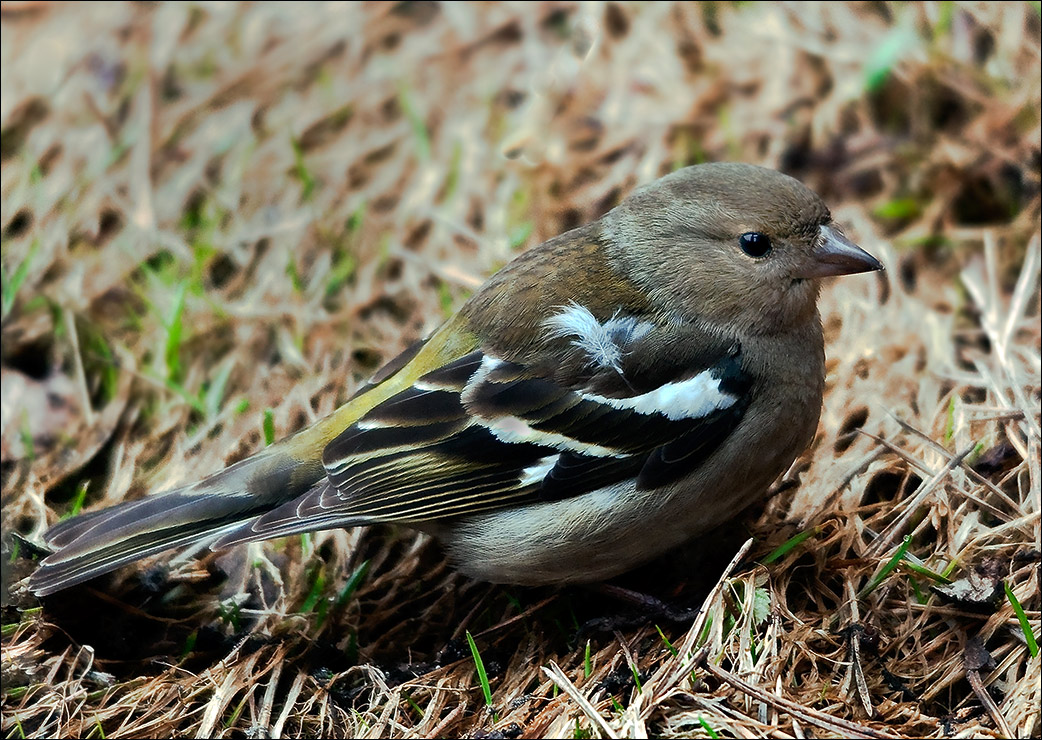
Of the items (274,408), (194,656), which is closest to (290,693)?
(194,656)

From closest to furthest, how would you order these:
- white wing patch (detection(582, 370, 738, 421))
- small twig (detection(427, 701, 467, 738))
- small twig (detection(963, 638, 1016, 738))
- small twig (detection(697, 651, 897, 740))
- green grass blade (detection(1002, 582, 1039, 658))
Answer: small twig (detection(697, 651, 897, 740)), small twig (detection(963, 638, 1016, 738)), green grass blade (detection(1002, 582, 1039, 658)), small twig (detection(427, 701, 467, 738)), white wing patch (detection(582, 370, 738, 421))

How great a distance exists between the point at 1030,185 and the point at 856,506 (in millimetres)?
2113

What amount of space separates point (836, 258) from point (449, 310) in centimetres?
192

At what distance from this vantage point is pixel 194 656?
12.0 feet

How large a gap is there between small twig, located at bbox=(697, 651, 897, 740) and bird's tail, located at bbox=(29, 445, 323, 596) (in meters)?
1.48

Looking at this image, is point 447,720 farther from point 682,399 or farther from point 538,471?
point 682,399

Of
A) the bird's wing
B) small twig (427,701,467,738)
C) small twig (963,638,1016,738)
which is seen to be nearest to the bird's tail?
the bird's wing

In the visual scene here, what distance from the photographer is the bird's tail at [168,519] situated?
351 centimetres

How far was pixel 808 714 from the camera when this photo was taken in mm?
2979

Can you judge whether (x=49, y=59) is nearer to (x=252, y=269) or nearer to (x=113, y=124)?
(x=113, y=124)

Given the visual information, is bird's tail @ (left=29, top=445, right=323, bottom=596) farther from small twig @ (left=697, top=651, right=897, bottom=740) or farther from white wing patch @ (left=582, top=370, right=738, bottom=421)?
small twig @ (left=697, top=651, right=897, bottom=740)

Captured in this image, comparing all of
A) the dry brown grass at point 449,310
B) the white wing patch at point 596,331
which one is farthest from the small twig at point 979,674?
the white wing patch at point 596,331

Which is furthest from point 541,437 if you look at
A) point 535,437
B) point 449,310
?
point 449,310

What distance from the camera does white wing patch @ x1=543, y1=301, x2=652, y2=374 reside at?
139 inches
